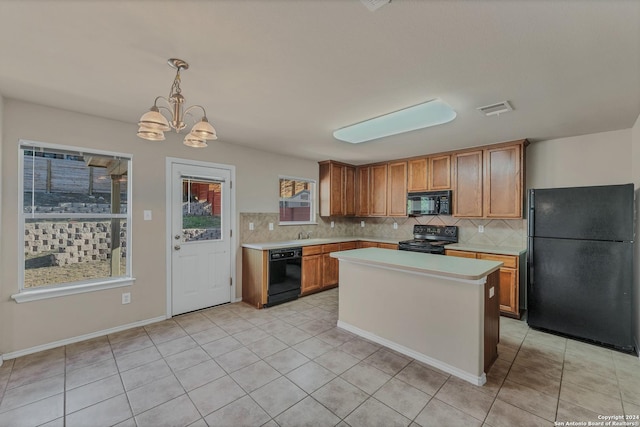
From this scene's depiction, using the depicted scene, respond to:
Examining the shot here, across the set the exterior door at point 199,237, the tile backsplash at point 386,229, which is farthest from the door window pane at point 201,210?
the tile backsplash at point 386,229

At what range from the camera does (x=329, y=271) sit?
4949mm

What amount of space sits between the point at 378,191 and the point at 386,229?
839mm

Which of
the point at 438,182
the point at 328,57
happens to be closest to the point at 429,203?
the point at 438,182

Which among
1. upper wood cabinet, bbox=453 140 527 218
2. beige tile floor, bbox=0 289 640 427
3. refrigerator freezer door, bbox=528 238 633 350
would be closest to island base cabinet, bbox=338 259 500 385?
beige tile floor, bbox=0 289 640 427

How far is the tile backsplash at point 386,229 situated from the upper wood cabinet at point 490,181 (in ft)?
1.24

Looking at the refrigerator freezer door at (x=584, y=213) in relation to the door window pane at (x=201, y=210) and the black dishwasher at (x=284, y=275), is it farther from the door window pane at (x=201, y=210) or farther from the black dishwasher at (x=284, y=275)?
the door window pane at (x=201, y=210)

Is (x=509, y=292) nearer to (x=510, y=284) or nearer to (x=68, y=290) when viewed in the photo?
(x=510, y=284)

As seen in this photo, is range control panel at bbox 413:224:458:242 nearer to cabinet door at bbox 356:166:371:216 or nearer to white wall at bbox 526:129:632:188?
cabinet door at bbox 356:166:371:216

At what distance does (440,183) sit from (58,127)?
16.5 feet

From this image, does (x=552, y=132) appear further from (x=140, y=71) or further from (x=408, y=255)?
(x=140, y=71)

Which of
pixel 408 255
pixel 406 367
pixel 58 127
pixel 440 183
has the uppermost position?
pixel 58 127

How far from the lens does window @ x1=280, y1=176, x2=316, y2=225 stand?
502cm

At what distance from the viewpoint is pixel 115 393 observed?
2100 millimetres

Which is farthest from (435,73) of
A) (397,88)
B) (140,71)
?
(140,71)
